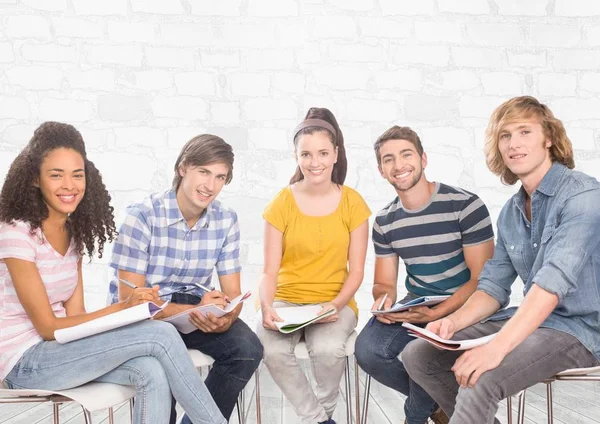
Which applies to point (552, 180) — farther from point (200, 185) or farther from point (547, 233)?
point (200, 185)

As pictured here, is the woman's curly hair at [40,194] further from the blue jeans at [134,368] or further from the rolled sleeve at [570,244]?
the rolled sleeve at [570,244]

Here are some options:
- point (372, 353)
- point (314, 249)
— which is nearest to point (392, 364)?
point (372, 353)

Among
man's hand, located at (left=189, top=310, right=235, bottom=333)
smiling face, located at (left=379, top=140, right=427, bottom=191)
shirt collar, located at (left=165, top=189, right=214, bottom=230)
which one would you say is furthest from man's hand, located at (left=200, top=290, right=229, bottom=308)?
smiling face, located at (left=379, top=140, right=427, bottom=191)

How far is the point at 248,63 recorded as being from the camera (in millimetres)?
3645

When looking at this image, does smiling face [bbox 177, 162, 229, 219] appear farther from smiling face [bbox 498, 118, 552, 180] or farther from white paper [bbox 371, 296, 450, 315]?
smiling face [bbox 498, 118, 552, 180]

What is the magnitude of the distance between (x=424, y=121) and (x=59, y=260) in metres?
2.38

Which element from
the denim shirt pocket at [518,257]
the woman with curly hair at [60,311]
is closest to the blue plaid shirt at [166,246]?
the woman with curly hair at [60,311]

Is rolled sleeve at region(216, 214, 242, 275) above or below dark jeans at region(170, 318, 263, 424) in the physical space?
above

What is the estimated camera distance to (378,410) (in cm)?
300

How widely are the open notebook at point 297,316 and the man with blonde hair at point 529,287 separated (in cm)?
32

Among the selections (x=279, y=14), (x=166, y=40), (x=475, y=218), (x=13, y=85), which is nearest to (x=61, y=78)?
(x=13, y=85)

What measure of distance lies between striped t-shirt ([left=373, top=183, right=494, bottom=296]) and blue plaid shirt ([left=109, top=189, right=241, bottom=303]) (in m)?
0.66

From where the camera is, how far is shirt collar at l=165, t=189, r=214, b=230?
2314 millimetres

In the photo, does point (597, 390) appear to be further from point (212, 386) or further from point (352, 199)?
point (212, 386)
